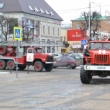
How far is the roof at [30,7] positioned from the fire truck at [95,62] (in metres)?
60.2

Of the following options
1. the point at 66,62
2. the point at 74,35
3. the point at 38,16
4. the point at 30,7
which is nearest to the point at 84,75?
the point at 66,62

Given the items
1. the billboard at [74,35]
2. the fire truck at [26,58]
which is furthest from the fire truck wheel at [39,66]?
the billboard at [74,35]

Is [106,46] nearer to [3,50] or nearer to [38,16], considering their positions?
[3,50]

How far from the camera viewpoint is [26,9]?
3265 inches

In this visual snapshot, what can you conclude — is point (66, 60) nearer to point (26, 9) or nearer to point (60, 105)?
point (60, 105)

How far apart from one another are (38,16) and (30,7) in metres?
3.49

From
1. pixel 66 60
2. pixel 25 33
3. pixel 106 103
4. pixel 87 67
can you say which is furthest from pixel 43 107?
pixel 25 33

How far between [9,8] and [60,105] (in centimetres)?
7057

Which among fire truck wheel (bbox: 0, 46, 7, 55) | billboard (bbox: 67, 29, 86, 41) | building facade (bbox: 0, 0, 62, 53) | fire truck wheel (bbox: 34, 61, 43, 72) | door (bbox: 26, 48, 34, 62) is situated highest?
building facade (bbox: 0, 0, 62, 53)

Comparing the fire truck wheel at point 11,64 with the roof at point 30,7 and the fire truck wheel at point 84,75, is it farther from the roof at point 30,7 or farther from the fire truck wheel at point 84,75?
the roof at point 30,7

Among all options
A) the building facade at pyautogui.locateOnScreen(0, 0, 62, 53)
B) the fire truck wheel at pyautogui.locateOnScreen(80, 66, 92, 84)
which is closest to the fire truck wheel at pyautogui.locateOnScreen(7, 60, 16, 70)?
the fire truck wheel at pyautogui.locateOnScreen(80, 66, 92, 84)

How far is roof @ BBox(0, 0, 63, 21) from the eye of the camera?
268 feet

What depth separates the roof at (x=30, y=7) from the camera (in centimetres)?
8156

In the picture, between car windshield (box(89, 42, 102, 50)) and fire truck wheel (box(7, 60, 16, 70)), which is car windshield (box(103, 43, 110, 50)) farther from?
fire truck wheel (box(7, 60, 16, 70))
